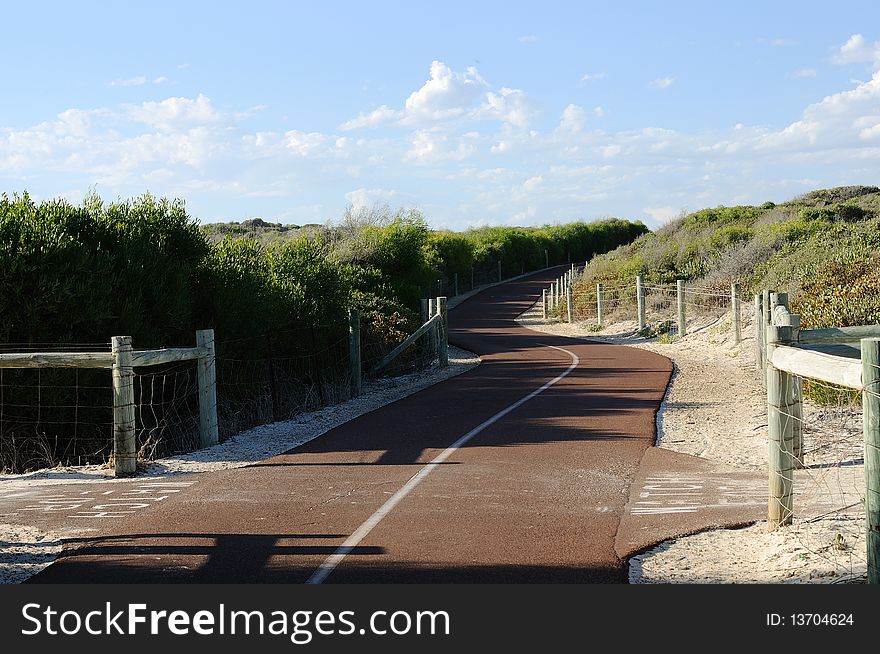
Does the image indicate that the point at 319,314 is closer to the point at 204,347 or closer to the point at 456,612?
the point at 204,347

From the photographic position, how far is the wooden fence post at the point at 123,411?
37.6 feet

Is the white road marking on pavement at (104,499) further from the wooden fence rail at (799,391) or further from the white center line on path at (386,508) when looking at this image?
the wooden fence rail at (799,391)

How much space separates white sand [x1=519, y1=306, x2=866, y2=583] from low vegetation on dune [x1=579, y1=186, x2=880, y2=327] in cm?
238

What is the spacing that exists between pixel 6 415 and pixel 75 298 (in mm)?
2013

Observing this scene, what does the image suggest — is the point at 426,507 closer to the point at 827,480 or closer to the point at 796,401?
the point at 796,401

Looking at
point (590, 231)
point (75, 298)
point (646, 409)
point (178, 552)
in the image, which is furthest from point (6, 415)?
point (590, 231)

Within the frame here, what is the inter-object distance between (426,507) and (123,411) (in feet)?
14.9

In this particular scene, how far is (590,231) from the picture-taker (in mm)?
107188

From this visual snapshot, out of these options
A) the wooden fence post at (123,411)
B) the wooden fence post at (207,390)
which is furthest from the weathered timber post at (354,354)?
the wooden fence post at (123,411)

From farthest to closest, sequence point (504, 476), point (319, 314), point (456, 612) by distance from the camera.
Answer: point (319, 314) < point (504, 476) < point (456, 612)

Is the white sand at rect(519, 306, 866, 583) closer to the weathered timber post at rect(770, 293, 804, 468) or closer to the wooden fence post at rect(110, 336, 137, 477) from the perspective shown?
the weathered timber post at rect(770, 293, 804, 468)

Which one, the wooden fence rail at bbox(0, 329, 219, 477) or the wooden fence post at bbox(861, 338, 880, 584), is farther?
the wooden fence rail at bbox(0, 329, 219, 477)

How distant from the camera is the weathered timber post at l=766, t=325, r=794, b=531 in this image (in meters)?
7.73

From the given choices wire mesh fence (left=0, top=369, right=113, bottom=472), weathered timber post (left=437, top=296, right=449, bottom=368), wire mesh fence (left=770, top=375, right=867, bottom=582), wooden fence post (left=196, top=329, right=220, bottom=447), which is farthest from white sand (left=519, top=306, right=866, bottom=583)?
wire mesh fence (left=0, top=369, right=113, bottom=472)
